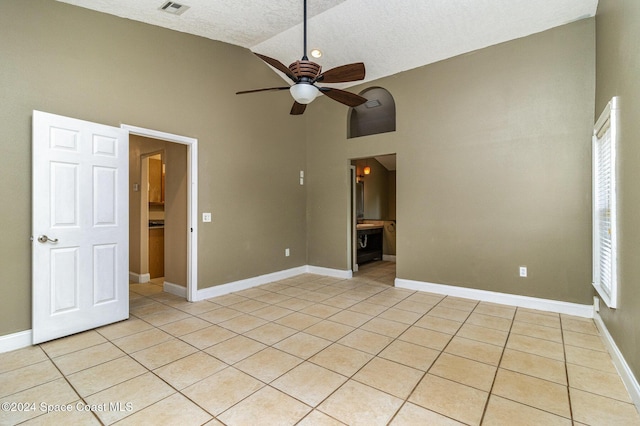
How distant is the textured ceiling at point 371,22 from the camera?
3348mm

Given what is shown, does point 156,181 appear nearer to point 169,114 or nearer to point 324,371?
point 169,114

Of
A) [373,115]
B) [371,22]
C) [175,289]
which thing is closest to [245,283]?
[175,289]

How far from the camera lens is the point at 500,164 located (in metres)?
3.90

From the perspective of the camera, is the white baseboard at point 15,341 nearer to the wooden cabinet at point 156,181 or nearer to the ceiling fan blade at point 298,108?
the wooden cabinet at point 156,181

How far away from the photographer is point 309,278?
5367 millimetres

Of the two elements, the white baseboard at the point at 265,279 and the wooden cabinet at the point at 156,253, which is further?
the wooden cabinet at the point at 156,253

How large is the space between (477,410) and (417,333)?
1.15m

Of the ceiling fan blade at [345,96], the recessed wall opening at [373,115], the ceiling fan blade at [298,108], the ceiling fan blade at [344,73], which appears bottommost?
the ceiling fan blade at [298,108]

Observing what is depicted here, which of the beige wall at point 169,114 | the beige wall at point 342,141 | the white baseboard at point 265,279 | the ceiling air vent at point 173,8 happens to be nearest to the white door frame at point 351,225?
the beige wall at point 342,141

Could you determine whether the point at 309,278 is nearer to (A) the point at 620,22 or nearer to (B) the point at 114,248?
(B) the point at 114,248

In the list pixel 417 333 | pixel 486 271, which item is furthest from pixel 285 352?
pixel 486 271

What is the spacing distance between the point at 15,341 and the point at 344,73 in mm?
3843

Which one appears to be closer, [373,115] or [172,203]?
[172,203]

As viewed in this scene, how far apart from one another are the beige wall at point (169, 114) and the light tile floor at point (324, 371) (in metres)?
1.03
